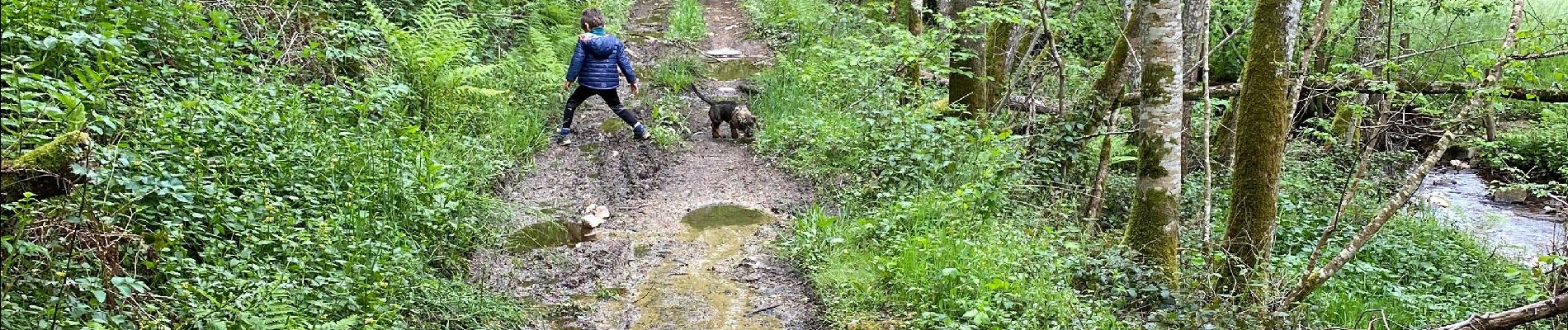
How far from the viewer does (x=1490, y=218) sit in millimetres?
11391

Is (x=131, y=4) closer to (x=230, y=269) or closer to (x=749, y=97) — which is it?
(x=230, y=269)

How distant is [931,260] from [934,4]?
6816mm

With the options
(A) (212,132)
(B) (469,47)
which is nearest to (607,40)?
(B) (469,47)

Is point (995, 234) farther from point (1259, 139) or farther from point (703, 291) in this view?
point (703, 291)

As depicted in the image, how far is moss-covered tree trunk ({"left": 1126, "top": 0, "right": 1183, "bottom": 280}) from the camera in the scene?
5.87 m

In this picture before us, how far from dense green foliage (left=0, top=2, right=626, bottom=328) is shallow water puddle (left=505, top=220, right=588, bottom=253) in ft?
→ 0.92

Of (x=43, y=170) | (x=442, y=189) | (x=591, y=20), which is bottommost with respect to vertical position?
(x=442, y=189)

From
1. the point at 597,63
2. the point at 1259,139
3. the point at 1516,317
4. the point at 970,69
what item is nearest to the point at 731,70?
the point at 597,63

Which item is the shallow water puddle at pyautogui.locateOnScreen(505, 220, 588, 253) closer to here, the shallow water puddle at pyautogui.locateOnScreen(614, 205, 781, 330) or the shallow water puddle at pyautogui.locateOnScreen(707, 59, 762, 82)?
the shallow water puddle at pyautogui.locateOnScreen(614, 205, 781, 330)

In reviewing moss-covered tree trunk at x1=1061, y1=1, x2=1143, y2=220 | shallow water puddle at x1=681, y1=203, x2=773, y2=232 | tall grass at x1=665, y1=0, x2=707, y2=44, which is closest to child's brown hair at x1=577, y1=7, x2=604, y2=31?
shallow water puddle at x1=681, y1=203, x2=773, y2=232

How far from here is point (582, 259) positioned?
6473 mm

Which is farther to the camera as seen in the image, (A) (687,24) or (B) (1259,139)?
(A) (687,24)

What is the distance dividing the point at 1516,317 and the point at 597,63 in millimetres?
7259

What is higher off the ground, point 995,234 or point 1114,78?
point 1114,78
